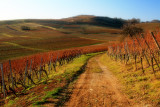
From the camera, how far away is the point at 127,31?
40938 millimetres

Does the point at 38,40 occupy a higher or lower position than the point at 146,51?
lower

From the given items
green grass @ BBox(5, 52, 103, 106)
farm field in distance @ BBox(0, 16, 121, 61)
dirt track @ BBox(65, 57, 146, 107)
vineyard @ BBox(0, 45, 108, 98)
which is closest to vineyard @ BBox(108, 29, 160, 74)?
dirt track @ BBox(65, 57, 146, 107)

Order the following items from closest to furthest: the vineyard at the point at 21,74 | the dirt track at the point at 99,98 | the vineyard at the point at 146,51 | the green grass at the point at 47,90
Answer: the dirt track at the point at 99,98, the green grass at the point at 47,90, the vineyard at the point at 146,51, the vineyard at the point at 21,74

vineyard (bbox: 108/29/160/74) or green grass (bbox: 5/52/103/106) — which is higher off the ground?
vineyard (bbox: 108/29/160/74)

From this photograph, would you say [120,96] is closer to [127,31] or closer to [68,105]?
[68,105]

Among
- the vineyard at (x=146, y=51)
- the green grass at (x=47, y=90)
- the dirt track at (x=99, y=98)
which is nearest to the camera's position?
the dirt track at (x=99, y=98)

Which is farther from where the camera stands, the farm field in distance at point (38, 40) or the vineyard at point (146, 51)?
the farm field in distance at point (38, 40)

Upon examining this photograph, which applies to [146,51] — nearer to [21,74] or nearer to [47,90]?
[47,90]

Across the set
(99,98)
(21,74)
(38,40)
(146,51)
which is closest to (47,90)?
(99,98)

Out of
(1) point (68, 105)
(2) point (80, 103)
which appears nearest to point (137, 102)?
(2) point (80, 103)

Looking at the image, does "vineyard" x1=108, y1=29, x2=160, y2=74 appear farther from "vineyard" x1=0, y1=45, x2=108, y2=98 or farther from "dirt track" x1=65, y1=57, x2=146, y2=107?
"vineyard" x1=0, y1=45, x2=108, y2=98

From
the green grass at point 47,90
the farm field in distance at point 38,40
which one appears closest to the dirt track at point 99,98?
the green grass at point 47,90

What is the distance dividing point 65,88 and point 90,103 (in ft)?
9.99

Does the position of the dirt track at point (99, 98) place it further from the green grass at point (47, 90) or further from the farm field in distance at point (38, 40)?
the farm field in distance at point (38, 40)
